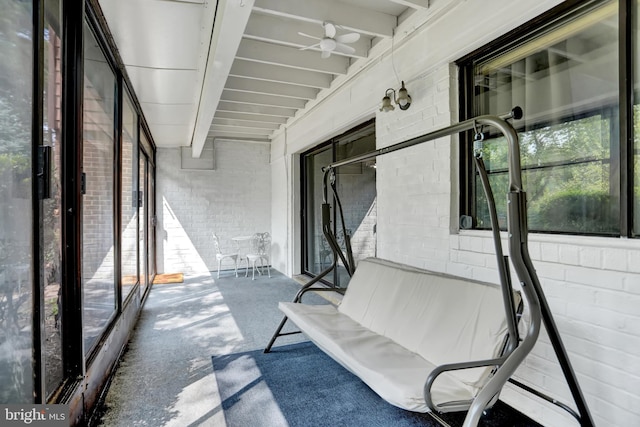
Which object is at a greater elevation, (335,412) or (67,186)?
(67,186)

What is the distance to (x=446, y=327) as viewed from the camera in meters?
1.90

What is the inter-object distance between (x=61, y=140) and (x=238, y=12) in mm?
1144

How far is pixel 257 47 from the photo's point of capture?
3.32 m

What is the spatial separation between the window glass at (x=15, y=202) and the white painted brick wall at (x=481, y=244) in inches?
89.7

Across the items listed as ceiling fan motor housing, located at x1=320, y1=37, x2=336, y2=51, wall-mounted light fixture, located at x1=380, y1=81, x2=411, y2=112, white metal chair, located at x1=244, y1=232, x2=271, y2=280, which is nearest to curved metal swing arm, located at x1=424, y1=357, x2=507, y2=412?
wall-mounted light fixture, located at x1=380, y1=81, x2=411, y2=112

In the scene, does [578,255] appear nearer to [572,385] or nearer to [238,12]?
[572,385]

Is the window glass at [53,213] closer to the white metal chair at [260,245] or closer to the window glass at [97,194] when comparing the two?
the window glass at [97,194]

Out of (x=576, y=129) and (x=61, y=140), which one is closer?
(x=61, y=140)

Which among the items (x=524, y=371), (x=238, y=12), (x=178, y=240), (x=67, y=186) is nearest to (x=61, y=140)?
(x=67, y=186)

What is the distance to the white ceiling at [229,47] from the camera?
2193 mm

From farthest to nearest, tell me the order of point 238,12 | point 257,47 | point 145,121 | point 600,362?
point 145,121, point 257,47, point 238,12, point 600,362

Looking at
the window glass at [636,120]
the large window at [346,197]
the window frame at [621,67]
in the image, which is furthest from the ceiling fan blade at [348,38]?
the window glass at [636,120]

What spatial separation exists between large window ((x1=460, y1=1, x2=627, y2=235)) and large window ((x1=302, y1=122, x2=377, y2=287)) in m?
1.77
